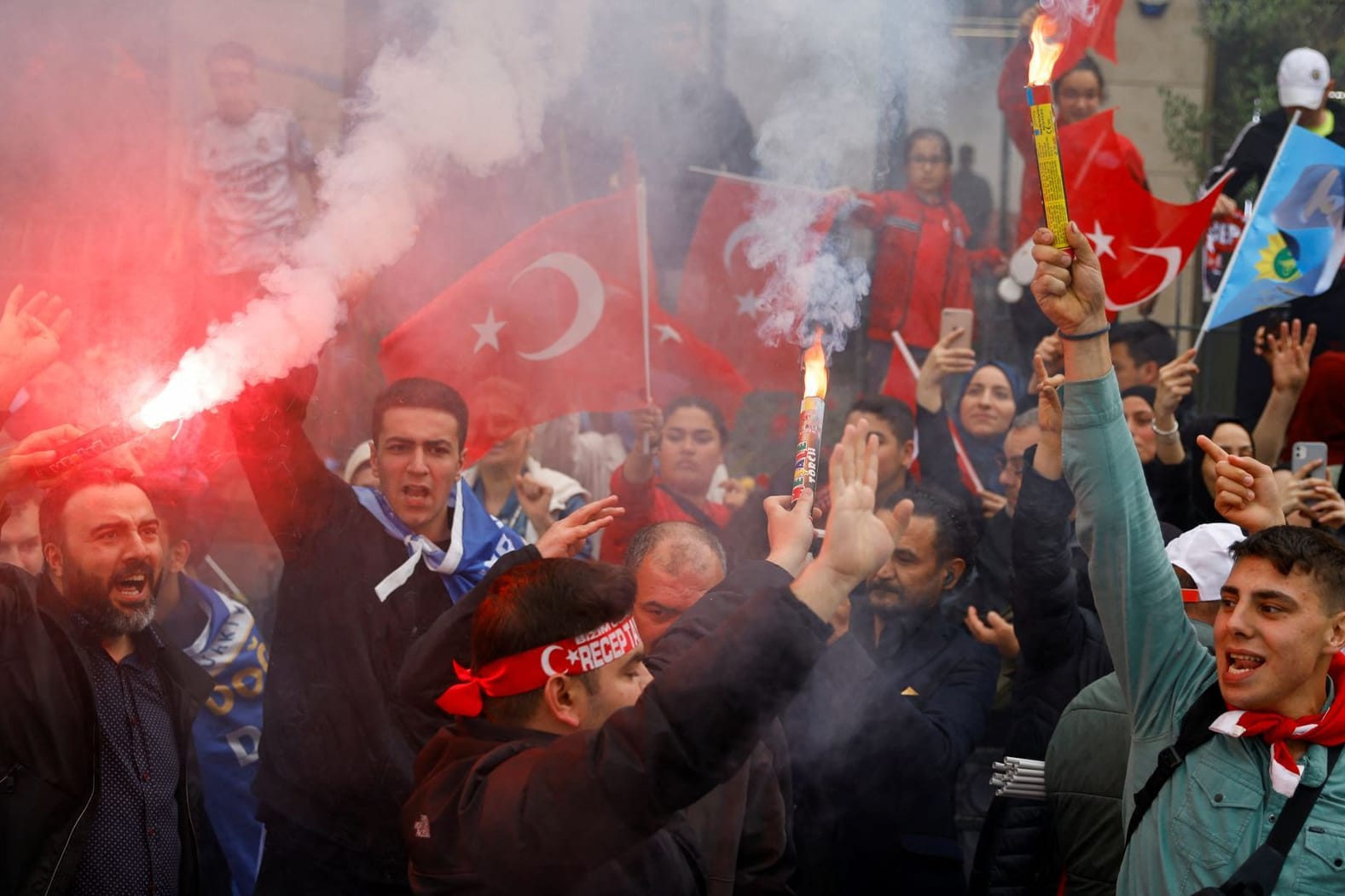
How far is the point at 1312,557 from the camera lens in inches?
100

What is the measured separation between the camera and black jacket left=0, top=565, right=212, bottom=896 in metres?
3.06

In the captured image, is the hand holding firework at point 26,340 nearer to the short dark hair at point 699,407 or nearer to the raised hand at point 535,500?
the raised hand at point 535,500

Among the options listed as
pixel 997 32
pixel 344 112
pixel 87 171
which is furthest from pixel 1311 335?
pixel 87 171

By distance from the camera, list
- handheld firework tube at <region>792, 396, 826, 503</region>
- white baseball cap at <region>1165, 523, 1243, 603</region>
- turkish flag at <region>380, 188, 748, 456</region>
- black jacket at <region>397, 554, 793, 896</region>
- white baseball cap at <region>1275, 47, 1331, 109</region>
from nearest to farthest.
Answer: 1. handheld firework tube at <region>792, 396, 826, 503</region>
2. black jacket at <region>397, 554, 793, 896</region>
3. white baseball cap at <region>1165, 523, 1243, 603</region>
4. turkish flag at <region>380, 188, 748, 456</region>
5. white baseball cap at <region>1275, 47, 1331, 109</region>

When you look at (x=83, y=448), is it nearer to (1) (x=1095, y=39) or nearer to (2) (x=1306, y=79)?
(1) (x=1095, y=39)

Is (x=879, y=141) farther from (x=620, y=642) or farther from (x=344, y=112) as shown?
(x=620, y=642)

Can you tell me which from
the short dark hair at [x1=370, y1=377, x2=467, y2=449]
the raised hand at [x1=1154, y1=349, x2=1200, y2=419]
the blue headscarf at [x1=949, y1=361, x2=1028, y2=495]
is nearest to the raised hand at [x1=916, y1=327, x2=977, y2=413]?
the blue headscarf at [x1=949, y1=361, x2=1028, y2=495]

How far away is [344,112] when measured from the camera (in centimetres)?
473

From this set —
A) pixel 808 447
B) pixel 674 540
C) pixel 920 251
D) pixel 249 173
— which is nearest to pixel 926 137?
pixel 920 251

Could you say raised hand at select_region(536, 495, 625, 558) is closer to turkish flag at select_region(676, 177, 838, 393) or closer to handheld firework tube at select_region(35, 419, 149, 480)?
handheld firework tube at select_region(35, 419, 149, 480)

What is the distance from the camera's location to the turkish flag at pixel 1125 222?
5762mm

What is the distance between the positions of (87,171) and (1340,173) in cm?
487

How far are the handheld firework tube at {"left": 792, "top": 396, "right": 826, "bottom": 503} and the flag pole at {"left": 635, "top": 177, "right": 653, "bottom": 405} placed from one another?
2588 millimetres

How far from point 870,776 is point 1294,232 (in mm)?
3410
